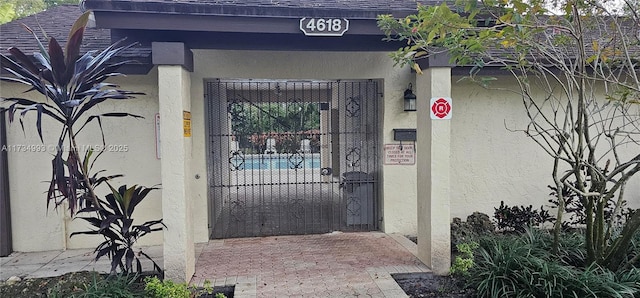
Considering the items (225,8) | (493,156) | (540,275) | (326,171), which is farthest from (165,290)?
(493,156)

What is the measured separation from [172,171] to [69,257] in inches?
103

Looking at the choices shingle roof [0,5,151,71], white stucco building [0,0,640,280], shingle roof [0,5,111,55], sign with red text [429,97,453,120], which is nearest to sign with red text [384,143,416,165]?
white stucco building [0,0,640,280]

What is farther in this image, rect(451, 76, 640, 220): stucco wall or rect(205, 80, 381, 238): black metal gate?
rect(451, 76, 640, 220): stucco wall

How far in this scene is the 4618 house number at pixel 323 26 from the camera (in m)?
4.36

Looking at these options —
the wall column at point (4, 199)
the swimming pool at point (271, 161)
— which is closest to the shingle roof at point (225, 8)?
the swimming pool at point (271, 161)

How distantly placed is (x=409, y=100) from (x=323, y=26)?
247 cm

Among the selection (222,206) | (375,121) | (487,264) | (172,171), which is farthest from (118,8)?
(487,264)

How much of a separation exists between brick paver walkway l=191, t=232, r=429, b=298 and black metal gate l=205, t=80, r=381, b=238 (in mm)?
482

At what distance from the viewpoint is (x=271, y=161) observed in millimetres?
6781

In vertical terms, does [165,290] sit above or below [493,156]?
below

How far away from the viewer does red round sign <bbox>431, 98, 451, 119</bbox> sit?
182 inches

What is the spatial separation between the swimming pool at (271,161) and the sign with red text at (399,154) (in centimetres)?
136

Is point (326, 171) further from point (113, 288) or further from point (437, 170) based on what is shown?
point (113, 288)

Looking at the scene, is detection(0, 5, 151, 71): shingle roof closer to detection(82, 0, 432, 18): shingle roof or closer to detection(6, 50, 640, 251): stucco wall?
detection(6, 50, 640, 251): stucco wall
